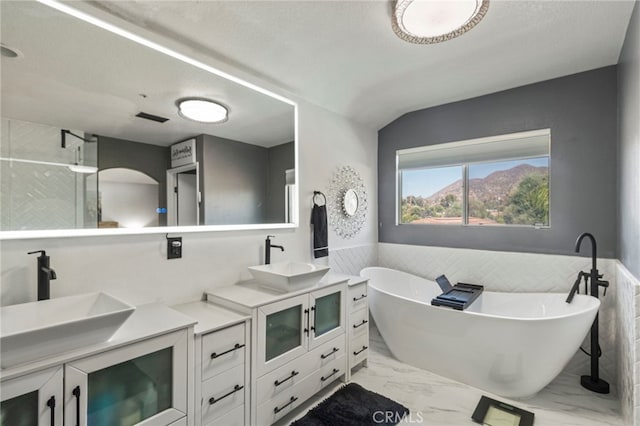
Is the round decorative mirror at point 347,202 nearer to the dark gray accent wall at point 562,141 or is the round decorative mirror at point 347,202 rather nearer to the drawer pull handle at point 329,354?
the dark gray accent wall at point 562,141

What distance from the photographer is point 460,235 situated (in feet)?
10.5

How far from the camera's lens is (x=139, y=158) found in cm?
180

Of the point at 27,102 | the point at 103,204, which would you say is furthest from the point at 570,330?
the point at 27,102

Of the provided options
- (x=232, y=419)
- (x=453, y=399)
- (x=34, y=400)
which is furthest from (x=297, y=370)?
(x=34, y=400)

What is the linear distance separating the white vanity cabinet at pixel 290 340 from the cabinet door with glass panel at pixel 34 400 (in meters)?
0.85

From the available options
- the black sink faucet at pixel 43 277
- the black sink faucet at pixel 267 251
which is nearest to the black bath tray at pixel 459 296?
the black sink faucet at pixel 267 251

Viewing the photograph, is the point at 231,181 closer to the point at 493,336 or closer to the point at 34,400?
the point at 34,400

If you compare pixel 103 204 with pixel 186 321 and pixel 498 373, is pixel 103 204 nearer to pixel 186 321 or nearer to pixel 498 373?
pixel 186 321

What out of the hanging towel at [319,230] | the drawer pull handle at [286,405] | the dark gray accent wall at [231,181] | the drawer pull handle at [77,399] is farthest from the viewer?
the hanging towel at [319,230]

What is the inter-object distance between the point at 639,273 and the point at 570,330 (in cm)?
56

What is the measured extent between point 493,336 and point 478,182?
5.39ft

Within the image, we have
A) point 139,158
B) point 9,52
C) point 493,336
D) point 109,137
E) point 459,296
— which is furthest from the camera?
point 459,296

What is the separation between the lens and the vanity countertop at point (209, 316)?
154 cm

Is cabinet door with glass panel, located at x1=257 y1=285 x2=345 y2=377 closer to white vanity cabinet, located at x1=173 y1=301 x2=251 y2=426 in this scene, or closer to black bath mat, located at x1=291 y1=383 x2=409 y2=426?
white vanity cabinet, located at x1=173 y1=301 x2=251 y2=426
